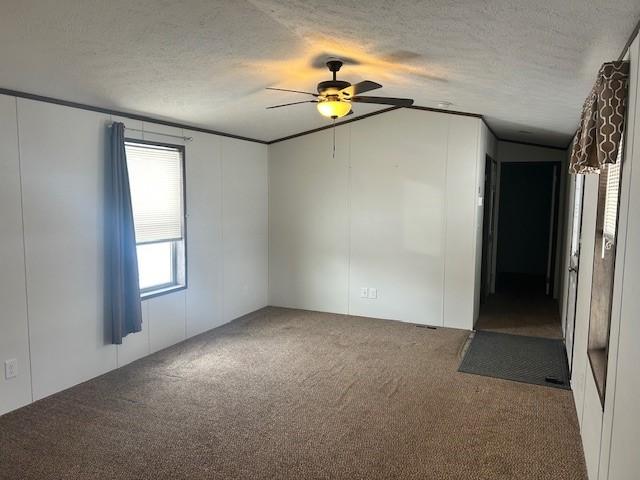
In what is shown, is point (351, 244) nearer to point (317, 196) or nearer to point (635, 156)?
point (317, 196)

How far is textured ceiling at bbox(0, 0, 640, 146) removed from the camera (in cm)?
212

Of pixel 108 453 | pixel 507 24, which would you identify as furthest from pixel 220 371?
pixel 507 24

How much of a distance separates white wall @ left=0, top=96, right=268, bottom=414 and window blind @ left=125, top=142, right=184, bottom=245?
4.8 inches

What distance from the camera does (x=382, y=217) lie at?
559 centimetres

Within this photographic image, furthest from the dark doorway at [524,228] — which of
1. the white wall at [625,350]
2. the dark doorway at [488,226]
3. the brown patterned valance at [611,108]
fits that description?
the brown patterned valance at [611,108]

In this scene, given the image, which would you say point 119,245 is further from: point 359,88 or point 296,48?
point 359,88

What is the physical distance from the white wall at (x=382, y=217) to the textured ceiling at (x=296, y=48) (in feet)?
3.86

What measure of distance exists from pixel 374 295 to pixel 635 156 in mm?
4094

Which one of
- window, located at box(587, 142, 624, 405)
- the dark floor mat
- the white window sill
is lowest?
the dark floor mat

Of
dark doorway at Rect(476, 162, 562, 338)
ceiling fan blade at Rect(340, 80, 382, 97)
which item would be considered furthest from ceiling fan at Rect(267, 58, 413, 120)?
dark doorway at Rect(476, 162, 562, 338)

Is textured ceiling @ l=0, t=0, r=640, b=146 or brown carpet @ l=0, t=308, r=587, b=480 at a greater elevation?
textured ceiling @ l=0, t=0, r=640, b=146

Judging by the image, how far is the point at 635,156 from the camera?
5.84 feet

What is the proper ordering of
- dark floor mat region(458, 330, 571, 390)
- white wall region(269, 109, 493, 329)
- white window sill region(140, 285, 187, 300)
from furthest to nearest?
white wall region(269, 109, 493, 329)
white window sill region(140, 285, 187, 300)
dark floor mat region(458, 330, 571, 390)

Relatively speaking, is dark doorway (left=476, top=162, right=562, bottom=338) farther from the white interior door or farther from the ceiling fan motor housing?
the ceiling fan motor housing
